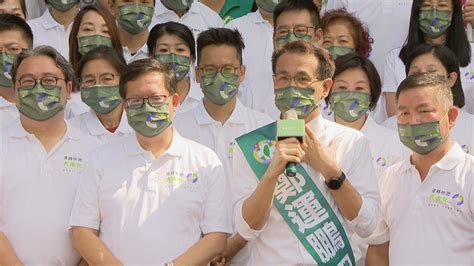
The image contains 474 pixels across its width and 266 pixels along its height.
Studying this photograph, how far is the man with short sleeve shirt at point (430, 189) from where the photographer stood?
18.1 ft

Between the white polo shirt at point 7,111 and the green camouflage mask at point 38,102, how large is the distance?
0.82m

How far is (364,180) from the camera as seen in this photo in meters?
5.51

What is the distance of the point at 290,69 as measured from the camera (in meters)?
5.56

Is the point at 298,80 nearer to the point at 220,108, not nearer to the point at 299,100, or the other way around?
the point at 299,100

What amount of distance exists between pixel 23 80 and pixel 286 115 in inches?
76.7

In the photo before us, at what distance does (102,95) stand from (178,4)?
1.63 metres

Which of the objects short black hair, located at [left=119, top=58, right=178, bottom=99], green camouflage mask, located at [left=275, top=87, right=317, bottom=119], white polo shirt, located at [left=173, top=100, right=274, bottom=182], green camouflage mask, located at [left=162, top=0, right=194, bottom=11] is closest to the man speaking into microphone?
green camouflage mask, located at [left=275, top=87, right=317, bottom=119]

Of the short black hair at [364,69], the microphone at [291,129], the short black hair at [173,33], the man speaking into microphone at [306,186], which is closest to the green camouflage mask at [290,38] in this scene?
the short black hair at [364,69]

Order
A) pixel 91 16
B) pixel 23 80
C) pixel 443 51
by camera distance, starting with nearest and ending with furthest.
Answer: pixel 23 80
pixel 443 51
pixel 91 16

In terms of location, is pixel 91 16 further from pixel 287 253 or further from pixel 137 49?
pixel 287 253

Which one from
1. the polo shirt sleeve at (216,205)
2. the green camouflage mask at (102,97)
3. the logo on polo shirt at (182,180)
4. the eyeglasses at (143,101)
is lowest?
the polo shirt sleeve at (216,205)

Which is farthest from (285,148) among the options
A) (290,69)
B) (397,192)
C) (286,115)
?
(397,192)

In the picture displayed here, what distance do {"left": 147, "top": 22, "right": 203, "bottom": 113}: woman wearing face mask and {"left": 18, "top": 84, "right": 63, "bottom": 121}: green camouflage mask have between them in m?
1.22

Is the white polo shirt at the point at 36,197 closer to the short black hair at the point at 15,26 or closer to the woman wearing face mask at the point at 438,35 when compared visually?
the short black hair at the point at 15,26
